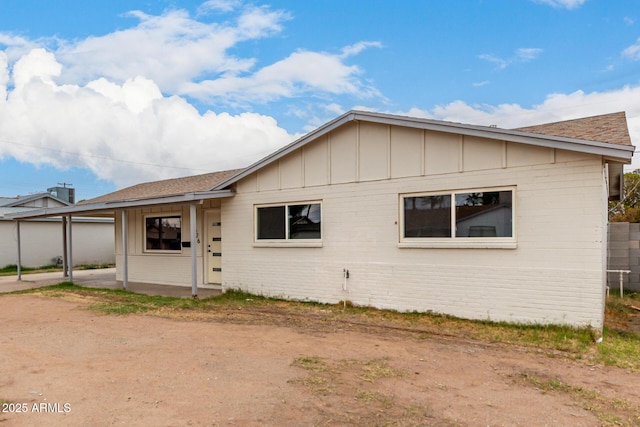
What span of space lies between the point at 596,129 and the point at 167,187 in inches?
491

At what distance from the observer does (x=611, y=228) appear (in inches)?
461

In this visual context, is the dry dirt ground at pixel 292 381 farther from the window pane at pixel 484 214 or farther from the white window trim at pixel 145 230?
the white window trim at pixel 145 230

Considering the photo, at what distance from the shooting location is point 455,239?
7.97 metres

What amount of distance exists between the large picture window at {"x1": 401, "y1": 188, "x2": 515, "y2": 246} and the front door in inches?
234

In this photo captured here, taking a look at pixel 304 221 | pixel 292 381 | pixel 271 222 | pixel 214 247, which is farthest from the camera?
pixel 214 247

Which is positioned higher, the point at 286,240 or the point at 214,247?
the point at 286,240

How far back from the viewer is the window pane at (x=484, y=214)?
297 inches

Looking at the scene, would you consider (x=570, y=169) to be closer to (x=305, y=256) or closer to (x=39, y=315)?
(x=305, y=256)

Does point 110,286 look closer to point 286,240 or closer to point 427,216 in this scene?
point 286,240

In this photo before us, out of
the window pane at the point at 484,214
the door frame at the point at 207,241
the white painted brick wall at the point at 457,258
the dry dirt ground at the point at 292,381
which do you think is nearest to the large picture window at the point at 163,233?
the door frame at the point at 207,241

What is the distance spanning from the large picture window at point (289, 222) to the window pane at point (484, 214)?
316 centimetres

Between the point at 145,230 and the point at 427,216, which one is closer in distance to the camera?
the point at 427,216

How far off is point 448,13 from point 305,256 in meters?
8.25

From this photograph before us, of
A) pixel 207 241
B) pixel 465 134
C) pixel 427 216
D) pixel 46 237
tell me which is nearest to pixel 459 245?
pixel 427 216
